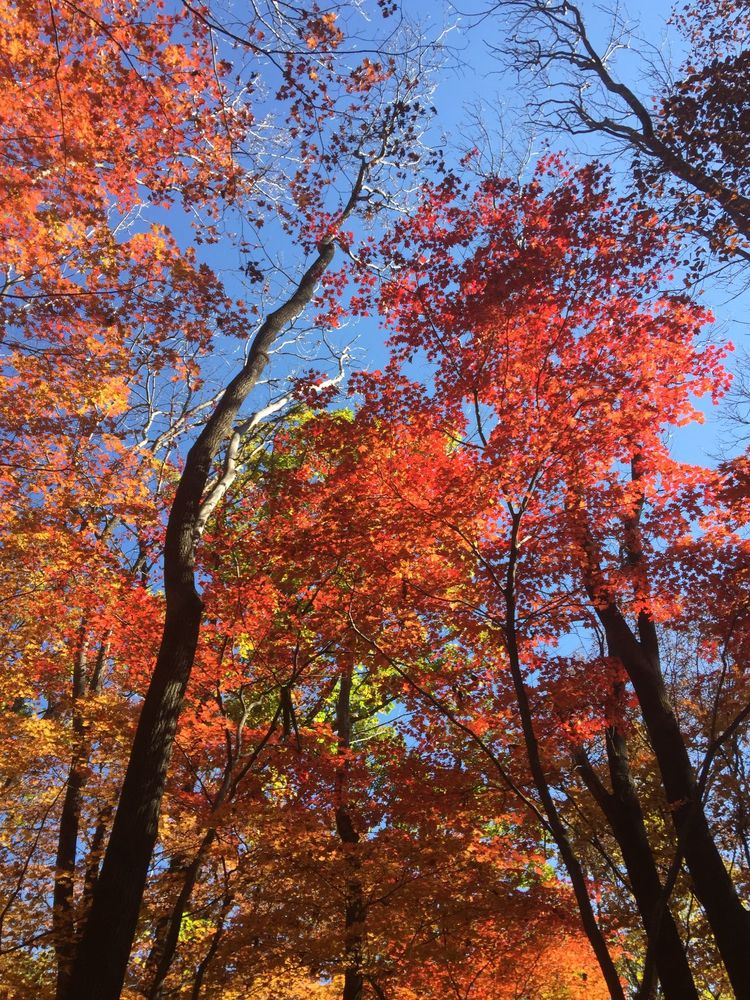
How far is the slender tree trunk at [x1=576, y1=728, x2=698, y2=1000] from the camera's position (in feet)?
23.5

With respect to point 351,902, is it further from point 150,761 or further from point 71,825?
point 71,825

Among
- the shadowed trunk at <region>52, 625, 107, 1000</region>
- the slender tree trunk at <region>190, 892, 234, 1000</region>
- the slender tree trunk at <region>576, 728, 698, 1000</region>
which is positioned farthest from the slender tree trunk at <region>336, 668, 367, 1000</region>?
the shadowed trunk at <region>52, 625, 107, 1000</region>

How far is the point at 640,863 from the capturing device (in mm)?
7684

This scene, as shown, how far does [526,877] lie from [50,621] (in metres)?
11.7

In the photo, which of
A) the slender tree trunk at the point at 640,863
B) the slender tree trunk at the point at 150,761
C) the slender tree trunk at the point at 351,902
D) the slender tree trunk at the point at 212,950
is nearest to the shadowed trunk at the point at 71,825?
→ the slender tree trunk at the point at 212,950

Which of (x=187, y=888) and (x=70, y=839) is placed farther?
(x=70, y=839)

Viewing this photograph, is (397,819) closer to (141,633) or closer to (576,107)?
(141,633)

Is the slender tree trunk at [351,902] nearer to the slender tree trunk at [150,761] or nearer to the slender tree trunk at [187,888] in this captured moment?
the slender tree trunk at [187,888]

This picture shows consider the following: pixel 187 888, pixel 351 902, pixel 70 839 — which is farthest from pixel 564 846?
pixel 70 839

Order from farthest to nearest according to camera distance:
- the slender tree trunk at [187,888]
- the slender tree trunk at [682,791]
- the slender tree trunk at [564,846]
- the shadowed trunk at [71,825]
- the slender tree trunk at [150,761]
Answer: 1. the shadowed trunk at [71,825]
2. the slender tree trunk at [682,791]
3. the slender tree trunk at [187,888]
4. the slender tree trunk at [564,846]
5. the slender tree trunk at [150,761]

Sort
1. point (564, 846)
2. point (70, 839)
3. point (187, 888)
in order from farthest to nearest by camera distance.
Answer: point (70, 839) → point (187, 888) → point (564, 846)

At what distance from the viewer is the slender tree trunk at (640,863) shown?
23.5 feet

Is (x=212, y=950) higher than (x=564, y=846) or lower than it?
lower

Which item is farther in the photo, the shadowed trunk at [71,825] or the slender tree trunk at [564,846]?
the shadowed trunk at [71,825]
